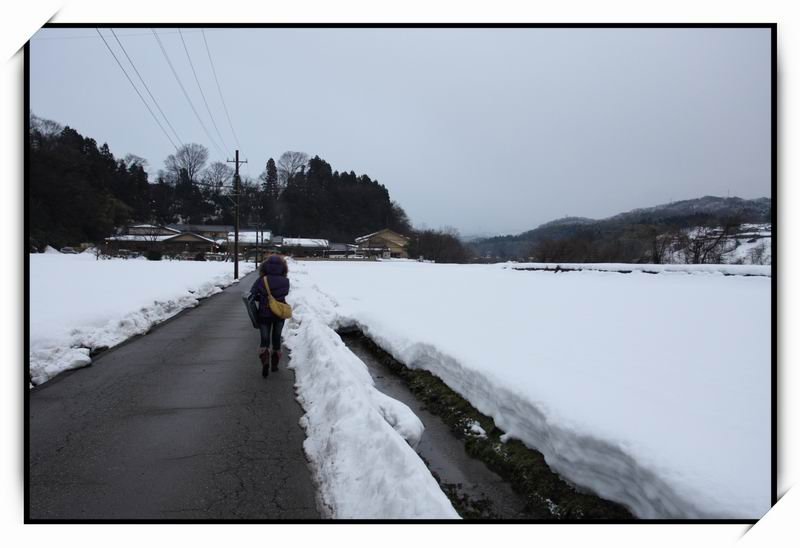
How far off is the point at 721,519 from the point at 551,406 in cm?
157

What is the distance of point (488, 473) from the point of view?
152 inches

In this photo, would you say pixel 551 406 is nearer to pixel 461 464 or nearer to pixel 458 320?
pixel 461 464

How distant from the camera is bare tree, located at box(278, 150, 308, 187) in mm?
8914

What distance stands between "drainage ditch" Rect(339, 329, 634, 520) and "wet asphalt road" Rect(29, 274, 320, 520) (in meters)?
1.31

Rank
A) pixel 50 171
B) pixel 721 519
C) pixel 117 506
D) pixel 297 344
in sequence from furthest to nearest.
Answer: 1. pixel 297 344
2. pixel 50 171
3. pixel 117 506
4. pixel 721 519

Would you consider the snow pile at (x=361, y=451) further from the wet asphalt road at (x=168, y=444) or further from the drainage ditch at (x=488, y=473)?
the drainage ditch at (x=488, y=473)

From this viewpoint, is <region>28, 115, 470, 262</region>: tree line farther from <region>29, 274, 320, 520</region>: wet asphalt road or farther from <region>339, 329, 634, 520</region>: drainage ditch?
<region>339, 329, 634, 520</region>: drainage ditch

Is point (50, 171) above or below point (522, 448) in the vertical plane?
above

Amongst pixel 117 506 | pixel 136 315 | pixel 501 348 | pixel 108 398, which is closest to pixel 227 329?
pixel 136 315

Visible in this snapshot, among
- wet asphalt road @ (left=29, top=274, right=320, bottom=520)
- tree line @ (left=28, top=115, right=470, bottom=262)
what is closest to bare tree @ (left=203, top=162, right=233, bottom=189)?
tree line @ (left=28, top=115, right=470, bottom=262)

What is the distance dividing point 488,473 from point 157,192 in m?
19.0

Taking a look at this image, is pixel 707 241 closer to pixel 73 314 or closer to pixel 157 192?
pixel 73 314

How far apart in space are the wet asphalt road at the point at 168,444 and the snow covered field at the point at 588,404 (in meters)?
0.31

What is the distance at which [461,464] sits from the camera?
158 inches
